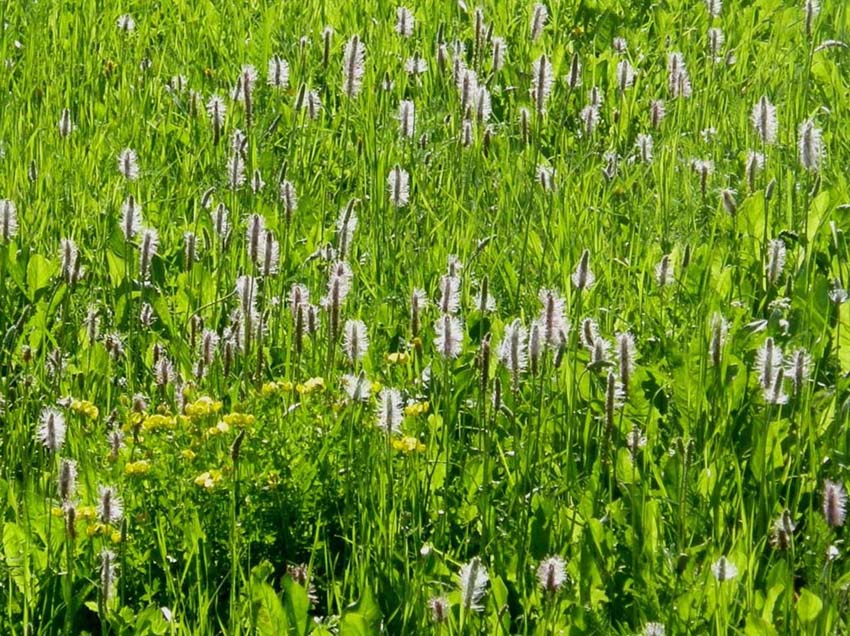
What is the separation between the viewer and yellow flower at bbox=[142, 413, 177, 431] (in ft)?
9.66

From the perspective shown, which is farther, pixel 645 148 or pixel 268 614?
pixel 645 148

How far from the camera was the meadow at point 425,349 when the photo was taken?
2.63 metres

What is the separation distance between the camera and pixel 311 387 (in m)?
3.05

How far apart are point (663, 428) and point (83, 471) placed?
4.18 ft

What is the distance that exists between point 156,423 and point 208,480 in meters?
0.22

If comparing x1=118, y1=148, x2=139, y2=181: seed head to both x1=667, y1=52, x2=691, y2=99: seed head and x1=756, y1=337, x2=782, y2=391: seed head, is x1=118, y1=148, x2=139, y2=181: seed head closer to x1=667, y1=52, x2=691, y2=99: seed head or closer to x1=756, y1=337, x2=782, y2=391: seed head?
x1=667, y1=52, x2=691, y2=99: seed head

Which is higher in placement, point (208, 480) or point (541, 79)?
point (541, 79)

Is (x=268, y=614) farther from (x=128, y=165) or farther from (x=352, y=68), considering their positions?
(x=352, y=68)

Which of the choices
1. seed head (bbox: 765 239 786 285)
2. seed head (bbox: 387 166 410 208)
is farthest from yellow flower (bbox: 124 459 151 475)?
seed head (bbox: 765 239 786 285)

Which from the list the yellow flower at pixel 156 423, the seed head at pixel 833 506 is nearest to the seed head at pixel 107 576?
the yellow flower at pixel 156 423

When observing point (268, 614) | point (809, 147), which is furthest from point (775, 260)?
point (268, 614)

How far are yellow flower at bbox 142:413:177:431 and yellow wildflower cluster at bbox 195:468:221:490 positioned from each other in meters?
0.18

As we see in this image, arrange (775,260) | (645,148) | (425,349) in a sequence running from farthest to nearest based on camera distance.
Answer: (645,148), (425,349), (775,260)

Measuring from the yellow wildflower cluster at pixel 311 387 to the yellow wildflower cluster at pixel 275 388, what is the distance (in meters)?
0.02
